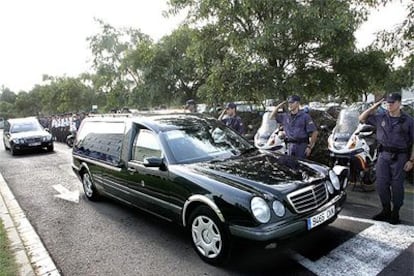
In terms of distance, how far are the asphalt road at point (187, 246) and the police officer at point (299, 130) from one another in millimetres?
1134

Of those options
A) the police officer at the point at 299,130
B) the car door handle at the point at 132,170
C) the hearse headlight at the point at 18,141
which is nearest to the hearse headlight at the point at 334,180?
the police officer at the point at 299,130

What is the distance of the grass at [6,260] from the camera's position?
401 centimetres

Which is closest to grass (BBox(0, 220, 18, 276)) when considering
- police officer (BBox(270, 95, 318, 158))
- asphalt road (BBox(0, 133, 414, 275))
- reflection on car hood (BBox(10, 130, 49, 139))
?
asphalt road (BBox(0, 133, 414, 275))

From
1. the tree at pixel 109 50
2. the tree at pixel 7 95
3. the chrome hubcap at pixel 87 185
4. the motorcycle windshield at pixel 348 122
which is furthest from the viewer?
the tree at pixel 7 95

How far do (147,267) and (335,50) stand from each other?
7.10m

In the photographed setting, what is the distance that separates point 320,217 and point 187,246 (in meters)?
1.66

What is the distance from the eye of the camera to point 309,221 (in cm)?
360

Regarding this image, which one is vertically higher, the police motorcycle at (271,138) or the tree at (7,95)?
the tree at (7,95)

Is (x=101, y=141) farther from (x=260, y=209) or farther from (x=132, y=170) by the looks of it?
(x=260, y=209)

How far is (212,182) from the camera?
3816mm

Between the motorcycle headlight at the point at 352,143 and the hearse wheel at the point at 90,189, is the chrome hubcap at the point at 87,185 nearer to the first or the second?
the hearse wheel at the point at 90,189

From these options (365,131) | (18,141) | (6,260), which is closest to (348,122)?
(365,131)

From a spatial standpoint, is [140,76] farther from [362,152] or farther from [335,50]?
[362,152]

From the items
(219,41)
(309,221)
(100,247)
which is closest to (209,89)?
(219,41)
